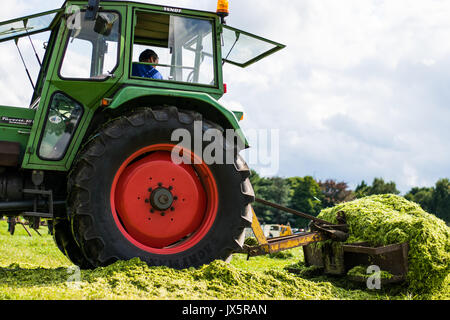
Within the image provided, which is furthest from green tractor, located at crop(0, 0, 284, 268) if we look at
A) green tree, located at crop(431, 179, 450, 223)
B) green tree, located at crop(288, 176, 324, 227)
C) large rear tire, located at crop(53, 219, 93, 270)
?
green tree, located at crop(288, 176, 324, 227)

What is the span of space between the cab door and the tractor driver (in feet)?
0.68

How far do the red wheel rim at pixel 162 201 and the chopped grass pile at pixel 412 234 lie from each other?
2254 millimetres

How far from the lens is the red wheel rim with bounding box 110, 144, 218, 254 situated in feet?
15.3

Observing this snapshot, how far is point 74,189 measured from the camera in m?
4.41

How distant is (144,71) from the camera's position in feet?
16.8

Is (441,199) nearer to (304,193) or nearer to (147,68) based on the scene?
(304,193)

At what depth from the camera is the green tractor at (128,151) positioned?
4508 millimetres

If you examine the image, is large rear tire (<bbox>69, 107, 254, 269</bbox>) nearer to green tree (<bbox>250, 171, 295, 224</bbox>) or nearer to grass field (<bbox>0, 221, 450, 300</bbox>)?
grass field (<bbox>0, 221, 450, 300</bbox>)

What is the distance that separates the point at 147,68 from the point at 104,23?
68 centimetres

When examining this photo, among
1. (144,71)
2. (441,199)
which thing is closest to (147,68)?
(144,71)

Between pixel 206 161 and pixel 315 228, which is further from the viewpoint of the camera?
pixel 315 228
